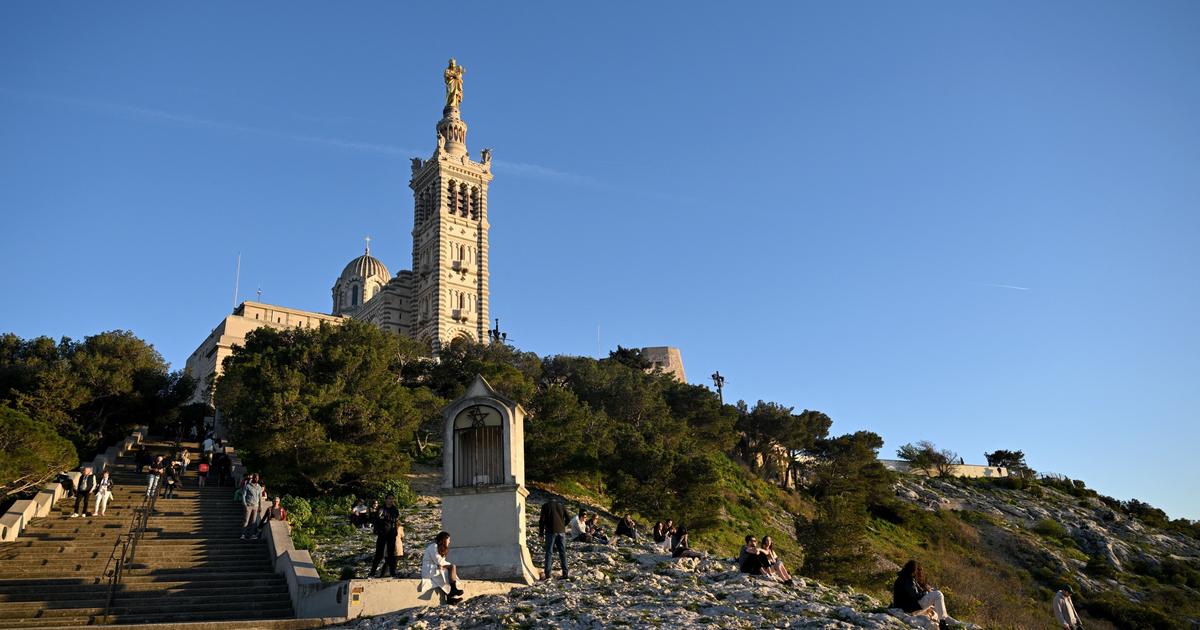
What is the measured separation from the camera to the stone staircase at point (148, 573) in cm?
1446

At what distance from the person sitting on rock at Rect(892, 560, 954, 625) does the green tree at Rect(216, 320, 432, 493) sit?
18.5 m

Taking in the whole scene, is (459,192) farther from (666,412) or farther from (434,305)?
(666,412)

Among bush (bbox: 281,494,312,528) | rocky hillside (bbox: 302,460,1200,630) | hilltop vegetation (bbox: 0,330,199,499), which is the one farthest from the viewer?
hilltop vegetation (bbox: 0,330,199,499)

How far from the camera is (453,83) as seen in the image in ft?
288

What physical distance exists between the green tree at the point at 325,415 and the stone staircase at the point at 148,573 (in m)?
3.69

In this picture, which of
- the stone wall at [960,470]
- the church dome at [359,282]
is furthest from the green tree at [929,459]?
the church dome at [359,282]

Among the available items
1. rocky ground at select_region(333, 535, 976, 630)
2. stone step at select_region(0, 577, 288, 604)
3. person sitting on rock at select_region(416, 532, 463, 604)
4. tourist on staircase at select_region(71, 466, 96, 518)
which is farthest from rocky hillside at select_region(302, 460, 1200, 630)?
tourist on staircase at select_region(71, 466, 96, 518)

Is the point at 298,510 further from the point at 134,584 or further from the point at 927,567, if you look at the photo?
the point at 927,567

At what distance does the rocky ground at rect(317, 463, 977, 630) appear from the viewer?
490 inches

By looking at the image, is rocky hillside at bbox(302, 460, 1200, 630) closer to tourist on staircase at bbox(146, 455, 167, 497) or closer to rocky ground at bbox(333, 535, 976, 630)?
rocky ground at bbox(333, 535, 976, 630)

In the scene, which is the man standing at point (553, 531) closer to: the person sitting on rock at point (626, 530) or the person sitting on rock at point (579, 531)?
the person sitting on rock at point (579, 531)

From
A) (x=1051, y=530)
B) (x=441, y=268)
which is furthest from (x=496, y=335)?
(x=1051, y=530)

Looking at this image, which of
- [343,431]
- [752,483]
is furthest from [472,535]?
[752,483]

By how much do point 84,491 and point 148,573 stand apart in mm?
7461
